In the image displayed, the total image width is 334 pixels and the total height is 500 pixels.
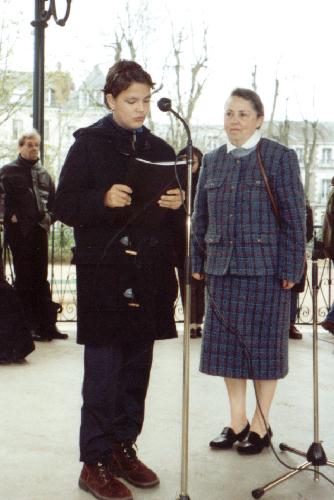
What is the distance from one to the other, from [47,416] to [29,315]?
202cm

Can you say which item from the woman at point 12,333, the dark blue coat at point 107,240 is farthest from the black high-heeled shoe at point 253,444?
the woman at point 12,333

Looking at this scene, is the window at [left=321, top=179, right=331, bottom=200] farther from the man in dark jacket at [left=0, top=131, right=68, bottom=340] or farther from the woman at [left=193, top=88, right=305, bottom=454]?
the woman at [left=193, top=88, right=305, bottom=454]

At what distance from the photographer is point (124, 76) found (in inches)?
97.5

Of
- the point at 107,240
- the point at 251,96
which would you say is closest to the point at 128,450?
the point at 107,240

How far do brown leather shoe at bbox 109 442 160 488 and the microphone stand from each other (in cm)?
127

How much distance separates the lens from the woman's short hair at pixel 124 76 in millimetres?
2475

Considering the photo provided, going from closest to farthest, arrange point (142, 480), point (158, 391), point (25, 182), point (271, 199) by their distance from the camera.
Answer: point (142, 480) → point (271, 199) → point (158, 391) → point (25, 182)

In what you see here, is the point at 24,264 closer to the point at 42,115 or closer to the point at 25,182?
the point at 25,182

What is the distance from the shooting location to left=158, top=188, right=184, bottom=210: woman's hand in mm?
2459

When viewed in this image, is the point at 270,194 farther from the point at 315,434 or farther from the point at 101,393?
the point at 101,393

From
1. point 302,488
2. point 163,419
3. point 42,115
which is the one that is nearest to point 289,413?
point 163,419

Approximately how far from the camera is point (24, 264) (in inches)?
212

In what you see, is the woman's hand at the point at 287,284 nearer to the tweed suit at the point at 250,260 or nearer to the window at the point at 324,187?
the tweed suit at the point at 250,260

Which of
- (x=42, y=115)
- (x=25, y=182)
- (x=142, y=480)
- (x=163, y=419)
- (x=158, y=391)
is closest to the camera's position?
(x=142, y=480)
